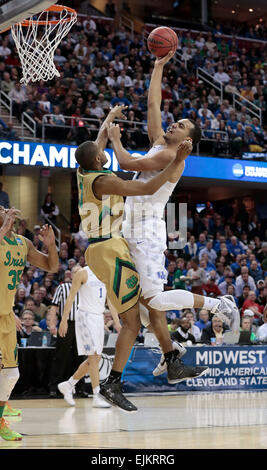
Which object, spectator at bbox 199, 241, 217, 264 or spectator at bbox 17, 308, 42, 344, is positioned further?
spectator at bbox 199, 241, 217, 264

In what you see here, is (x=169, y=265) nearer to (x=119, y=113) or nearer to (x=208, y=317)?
(x=208, y=317)

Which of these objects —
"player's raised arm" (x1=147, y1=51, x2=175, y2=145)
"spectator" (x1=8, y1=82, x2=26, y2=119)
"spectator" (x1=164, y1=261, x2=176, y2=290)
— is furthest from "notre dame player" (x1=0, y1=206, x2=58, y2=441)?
"spectator" (x1=8, y1=82, x2=26, y2=119)

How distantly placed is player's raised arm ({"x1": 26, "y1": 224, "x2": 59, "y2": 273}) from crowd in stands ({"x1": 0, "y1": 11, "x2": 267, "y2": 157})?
1014cm

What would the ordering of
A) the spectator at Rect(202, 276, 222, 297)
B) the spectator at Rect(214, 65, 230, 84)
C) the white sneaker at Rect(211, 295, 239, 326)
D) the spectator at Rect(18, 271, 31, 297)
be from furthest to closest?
the spectator at Rect(214, 65, 230, 84)
the spectator at Rect(202, 276, 222, 297)
the spectator at Rect(18, 271, 31, 297)
the white sneaker at Rect(211, 295, 239, 326)

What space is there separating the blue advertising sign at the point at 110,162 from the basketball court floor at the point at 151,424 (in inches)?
201

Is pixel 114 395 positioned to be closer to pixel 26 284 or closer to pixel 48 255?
pixel 48 255

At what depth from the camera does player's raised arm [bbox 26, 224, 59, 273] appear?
689cm

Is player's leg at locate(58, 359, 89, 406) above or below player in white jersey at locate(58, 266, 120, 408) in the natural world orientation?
below

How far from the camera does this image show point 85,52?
816 inches

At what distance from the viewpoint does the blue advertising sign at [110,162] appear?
663 inches

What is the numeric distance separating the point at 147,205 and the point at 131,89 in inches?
571

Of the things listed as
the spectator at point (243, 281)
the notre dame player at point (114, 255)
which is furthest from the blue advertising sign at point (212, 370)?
the notre dame player at point (114, 255)

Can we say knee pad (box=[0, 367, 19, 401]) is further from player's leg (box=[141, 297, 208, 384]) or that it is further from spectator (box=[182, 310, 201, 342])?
spectator (box=[182, 310, 201, 342])

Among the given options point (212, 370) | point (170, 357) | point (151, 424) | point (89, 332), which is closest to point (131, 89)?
point (212, 370)
